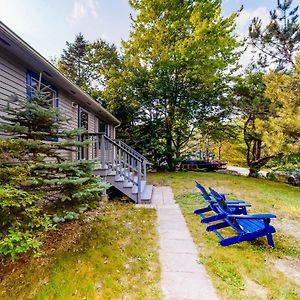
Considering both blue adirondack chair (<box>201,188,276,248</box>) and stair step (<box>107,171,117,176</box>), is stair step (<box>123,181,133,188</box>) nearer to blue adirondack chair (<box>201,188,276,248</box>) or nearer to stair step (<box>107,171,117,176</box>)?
stair step (<box>107,171,117,176</box>)

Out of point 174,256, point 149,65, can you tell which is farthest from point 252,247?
point 149,65

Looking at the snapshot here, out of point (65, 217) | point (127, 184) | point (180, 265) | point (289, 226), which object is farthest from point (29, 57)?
point (289, 226)

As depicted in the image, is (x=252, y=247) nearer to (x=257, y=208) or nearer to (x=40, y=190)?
(x=257, y=208)

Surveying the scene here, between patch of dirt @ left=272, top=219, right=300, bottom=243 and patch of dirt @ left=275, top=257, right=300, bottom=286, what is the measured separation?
1.16m

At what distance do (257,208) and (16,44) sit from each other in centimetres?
690

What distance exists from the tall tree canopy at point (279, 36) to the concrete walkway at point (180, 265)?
36.3 feet

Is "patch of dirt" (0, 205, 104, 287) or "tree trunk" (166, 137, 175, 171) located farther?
Result: "tree trunk" (166, 137, 175, 171)

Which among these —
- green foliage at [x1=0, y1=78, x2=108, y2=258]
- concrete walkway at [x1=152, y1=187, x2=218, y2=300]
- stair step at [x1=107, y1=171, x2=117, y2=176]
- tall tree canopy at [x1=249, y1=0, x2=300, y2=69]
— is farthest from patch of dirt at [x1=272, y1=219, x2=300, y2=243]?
tall tree canopy at [x1=249, y1=0, x2=300, y2=69]

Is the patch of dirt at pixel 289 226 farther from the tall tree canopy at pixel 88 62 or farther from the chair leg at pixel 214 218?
the tall tree canopy at pixel 88 62

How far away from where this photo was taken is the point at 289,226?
4988 millimetres

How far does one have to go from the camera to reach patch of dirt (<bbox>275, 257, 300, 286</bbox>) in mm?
2968

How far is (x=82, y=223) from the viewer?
15.6 ft

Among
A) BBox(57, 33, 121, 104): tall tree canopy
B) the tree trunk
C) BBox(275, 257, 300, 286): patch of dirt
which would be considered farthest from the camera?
BBox(57, 33, 121, 104): tall tree canopy

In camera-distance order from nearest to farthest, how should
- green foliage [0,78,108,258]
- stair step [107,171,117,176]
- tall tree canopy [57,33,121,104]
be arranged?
green foliage [0,78,108,258], stair step [107,171,117,176], tall tree canopy [57,33,121,104]
